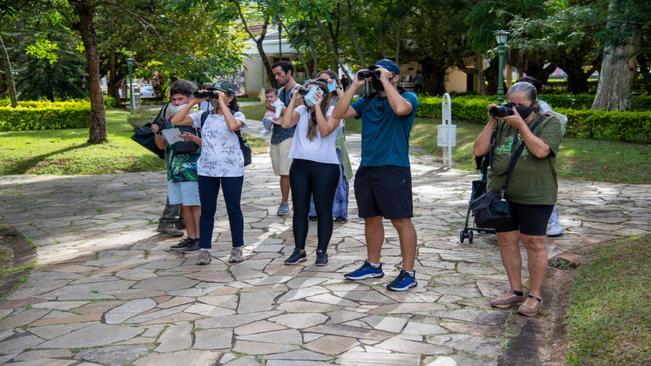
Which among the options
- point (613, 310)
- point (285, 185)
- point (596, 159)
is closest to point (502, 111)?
point (613, 310)

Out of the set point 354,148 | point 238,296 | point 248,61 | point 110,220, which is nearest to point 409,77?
point 248,61

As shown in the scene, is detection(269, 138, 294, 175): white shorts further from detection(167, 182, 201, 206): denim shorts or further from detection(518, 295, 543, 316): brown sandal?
detection(518, 295, 543, 316): brown sandal

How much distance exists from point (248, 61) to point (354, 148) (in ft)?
97.7

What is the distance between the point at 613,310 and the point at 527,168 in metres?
1.09

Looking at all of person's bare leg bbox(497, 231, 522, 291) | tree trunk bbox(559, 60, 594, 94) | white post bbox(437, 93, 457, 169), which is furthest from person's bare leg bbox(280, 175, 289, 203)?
tree trunk bbox(559, 60, 594, 94)

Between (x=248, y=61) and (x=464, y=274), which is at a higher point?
(x=248, y=61)

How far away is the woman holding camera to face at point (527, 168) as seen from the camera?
15.6 ft

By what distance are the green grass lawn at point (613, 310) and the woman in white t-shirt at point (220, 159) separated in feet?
9.83

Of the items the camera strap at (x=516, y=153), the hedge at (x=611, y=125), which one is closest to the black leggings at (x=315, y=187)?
the camera strap at (x=516, y=153)

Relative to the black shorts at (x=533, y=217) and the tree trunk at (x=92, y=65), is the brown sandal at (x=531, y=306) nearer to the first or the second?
the black shorts at (x=533, y=217)

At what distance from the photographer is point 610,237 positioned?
755 centimetres

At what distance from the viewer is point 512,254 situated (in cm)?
520

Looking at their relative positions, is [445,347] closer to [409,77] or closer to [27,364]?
[27,364]

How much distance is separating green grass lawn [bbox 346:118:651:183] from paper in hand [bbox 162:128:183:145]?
786cm
